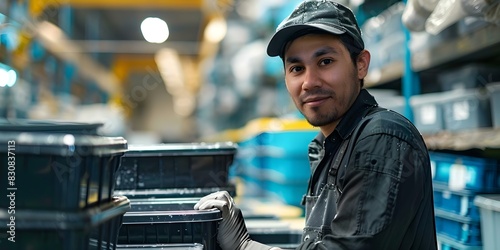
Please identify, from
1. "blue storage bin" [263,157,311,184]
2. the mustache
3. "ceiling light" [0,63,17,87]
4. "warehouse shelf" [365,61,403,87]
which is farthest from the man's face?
"ceiling light" [0,63,17,87]

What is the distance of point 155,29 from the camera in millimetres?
10078

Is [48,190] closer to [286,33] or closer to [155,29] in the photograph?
[286,33]

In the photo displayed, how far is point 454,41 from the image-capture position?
2373 millimetres

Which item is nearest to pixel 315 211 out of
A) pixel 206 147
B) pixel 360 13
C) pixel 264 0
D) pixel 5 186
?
pixel 206 147

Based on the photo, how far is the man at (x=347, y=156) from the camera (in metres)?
1.27

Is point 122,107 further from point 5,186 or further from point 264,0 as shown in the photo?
point 5,186

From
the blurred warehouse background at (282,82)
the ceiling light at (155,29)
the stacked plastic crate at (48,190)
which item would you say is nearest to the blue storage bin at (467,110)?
the blurred warehouse background at (282,82)

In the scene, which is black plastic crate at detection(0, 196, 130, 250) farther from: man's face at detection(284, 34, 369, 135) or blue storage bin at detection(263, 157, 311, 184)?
blue storage bin at detection(263, 157, 311, 184)

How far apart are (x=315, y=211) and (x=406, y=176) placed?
36 centimetres

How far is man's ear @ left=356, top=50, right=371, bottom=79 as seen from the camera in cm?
162

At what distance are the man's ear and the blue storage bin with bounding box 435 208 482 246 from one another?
0.89 meters

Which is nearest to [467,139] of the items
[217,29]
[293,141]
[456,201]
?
[456,201]

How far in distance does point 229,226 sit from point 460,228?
1.11 m

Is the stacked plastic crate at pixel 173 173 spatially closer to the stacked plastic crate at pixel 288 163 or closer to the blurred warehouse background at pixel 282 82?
the blurred warehouse background at pixel 282 82
